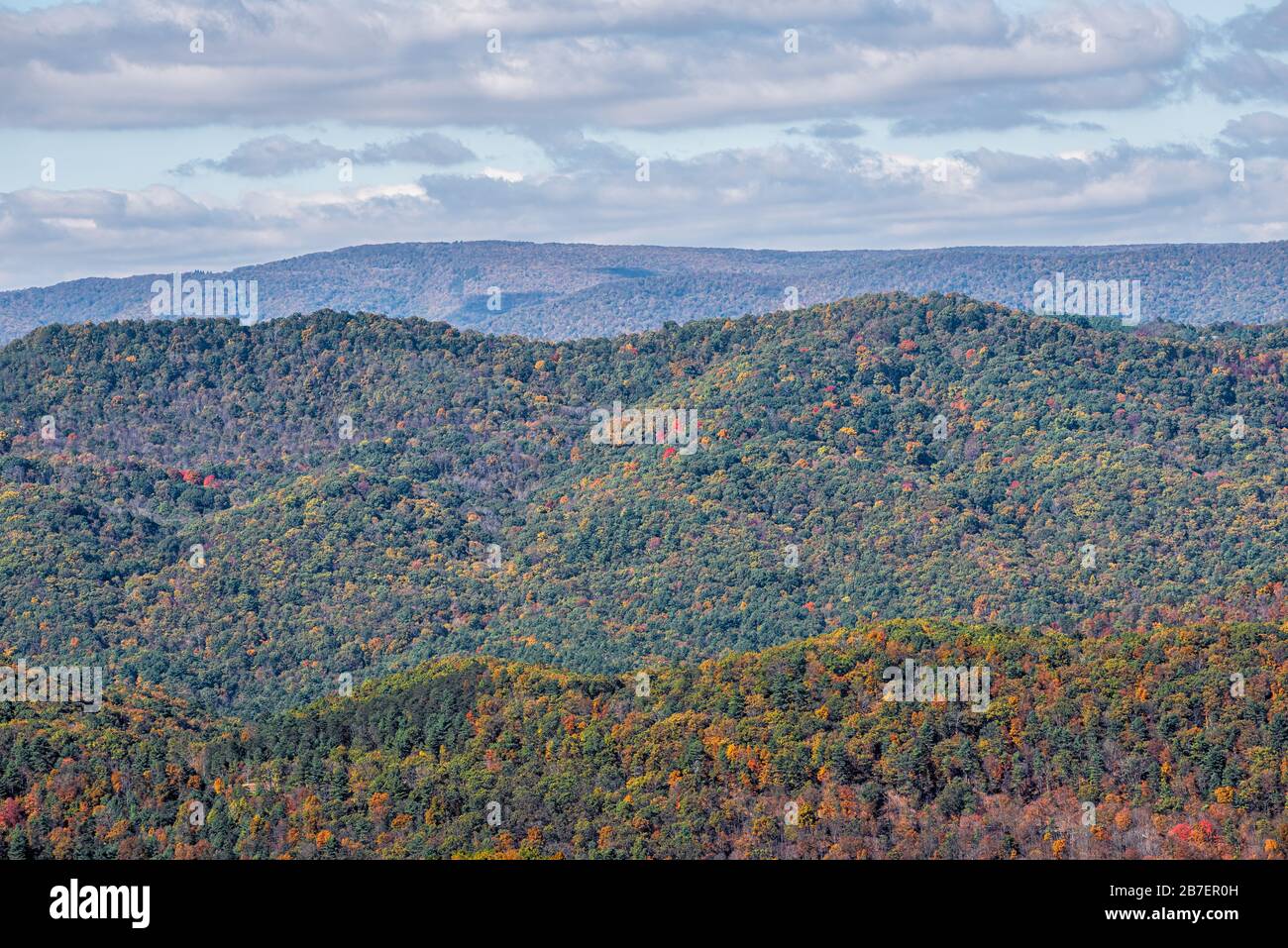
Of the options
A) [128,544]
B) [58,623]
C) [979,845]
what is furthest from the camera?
[128,544]

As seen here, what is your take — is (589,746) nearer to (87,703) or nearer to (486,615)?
(87,703)

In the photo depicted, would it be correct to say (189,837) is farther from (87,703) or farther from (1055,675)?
(1055,675)

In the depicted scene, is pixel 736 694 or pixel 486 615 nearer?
pixel 736 694

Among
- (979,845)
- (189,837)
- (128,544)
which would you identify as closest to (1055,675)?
(979,845)
